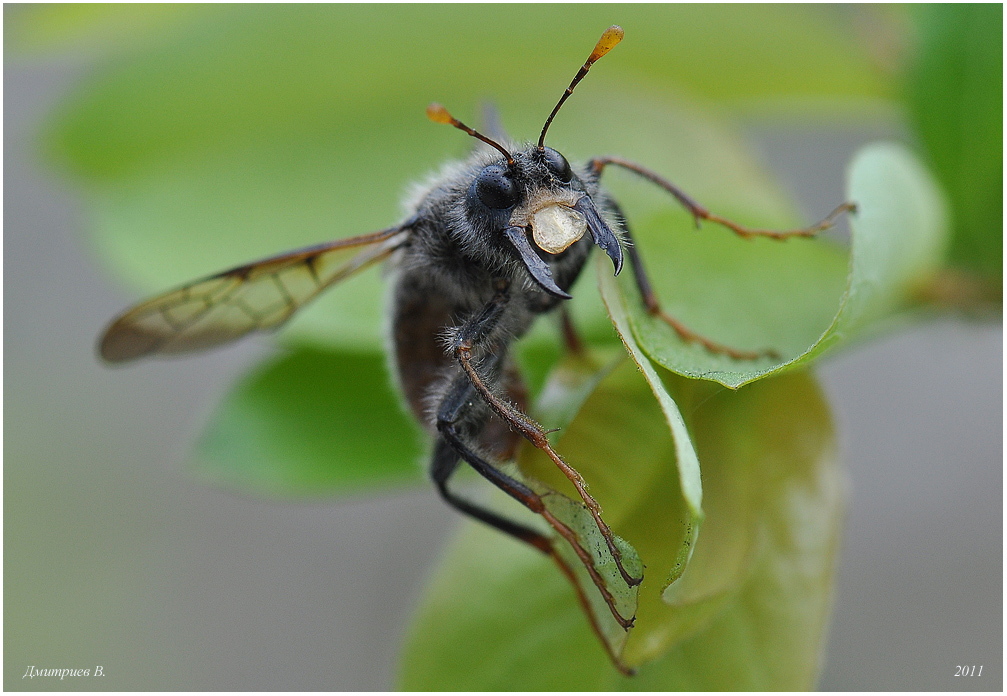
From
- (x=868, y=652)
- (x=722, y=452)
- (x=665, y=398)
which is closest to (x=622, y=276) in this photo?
(x=722, y=452)

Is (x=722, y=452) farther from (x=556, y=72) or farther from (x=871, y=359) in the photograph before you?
(x=871, y=359)

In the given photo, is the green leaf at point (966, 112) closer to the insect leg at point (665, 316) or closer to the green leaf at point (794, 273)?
the green leaf at point (794, 273)

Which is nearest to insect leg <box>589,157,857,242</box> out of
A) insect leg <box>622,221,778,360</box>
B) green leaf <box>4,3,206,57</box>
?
insect leg <box>622,221,778,360</box>

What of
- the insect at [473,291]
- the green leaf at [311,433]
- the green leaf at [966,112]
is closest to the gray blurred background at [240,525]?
the green leaf at [966,112]

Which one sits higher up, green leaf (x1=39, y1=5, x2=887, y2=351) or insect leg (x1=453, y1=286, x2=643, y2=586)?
green leaf (x1=39, y1=5, x2=887, y2=351)

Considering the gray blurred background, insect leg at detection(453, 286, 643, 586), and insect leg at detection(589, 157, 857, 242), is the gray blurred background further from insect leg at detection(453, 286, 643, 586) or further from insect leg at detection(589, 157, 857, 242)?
insect leg at detection(453, 286, 643, 586)

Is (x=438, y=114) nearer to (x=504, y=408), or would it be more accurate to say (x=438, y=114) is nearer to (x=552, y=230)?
(x=552, y=230)
